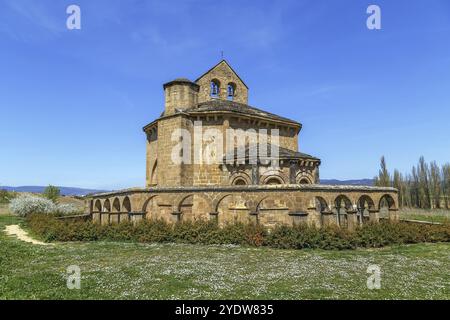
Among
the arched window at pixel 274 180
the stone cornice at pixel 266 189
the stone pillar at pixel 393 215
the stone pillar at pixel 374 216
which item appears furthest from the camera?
the arched window at pixel 274 180

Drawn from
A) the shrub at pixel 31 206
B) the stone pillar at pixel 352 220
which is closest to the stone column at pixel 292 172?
the stone pillar at pixel 352 220

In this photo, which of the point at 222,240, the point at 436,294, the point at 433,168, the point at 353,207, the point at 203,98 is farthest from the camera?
the point at 433,168

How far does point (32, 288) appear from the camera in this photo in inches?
309

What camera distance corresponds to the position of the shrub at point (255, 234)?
1477cm

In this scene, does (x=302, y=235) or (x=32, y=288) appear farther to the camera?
(x=302, y=235)

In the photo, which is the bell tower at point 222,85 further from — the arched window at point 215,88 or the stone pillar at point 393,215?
the stone pillar at point 393,215

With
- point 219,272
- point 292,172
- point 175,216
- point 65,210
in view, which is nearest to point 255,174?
point 292,172

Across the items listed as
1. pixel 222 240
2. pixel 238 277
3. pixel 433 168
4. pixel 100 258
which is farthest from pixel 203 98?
pixel 433 168

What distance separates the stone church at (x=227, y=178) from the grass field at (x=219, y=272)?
3.86 meters

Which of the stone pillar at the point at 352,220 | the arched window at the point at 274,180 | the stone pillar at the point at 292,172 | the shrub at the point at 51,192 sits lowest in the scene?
the stone pillar at the point at 352,220

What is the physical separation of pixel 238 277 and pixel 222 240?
6828 mm
